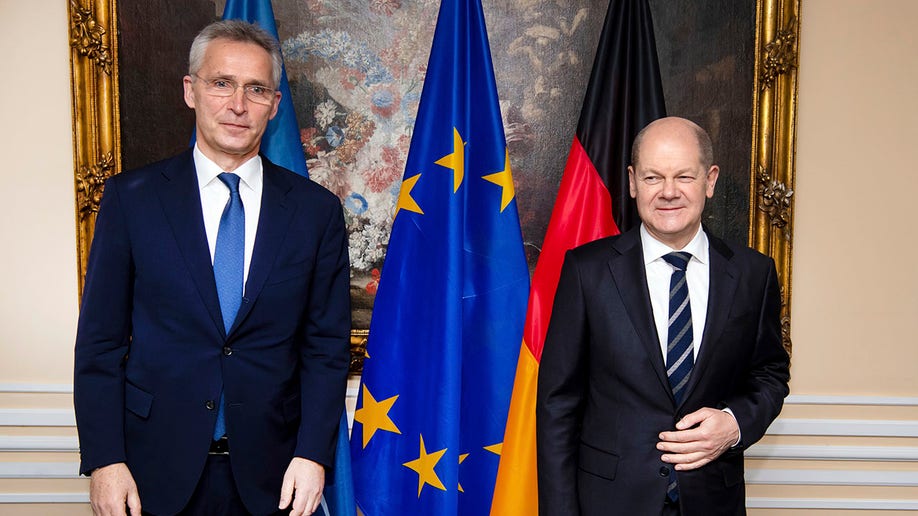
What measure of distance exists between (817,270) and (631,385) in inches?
60.8

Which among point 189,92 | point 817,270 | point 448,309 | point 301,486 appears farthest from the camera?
point 817,270

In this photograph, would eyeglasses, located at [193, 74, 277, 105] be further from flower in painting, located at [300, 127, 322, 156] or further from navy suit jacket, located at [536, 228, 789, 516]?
navy suit jacket, located at [536, 228, 789, 516]

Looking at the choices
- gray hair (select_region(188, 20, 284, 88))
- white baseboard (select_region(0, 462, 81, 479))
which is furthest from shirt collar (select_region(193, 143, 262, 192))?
white baseboard (select_region(0, 462, 81, 479))

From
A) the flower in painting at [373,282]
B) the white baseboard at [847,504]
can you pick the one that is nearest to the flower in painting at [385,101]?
the flower in painting at [373,282]

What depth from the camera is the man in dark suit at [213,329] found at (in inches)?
67.0

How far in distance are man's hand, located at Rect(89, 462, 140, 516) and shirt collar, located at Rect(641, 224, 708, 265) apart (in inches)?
56.8

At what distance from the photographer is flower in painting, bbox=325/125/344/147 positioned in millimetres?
2662

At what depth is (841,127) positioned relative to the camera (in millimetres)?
2785

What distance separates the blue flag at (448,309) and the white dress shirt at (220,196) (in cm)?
65

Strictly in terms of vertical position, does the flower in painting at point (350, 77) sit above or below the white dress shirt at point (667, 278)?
above

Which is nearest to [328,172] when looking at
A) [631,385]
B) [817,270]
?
[631,385]

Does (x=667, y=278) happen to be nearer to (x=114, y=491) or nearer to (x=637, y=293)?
(x=637, y=293)

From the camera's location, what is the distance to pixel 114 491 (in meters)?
1.66

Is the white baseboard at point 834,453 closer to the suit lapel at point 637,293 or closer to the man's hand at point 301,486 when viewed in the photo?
the suit lapel at point 637,293
